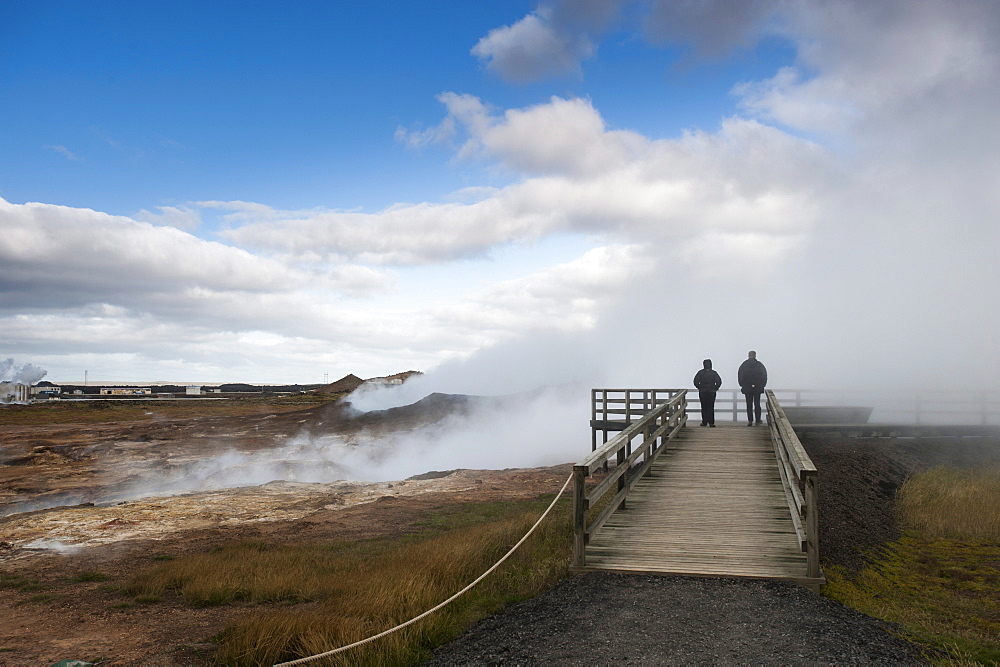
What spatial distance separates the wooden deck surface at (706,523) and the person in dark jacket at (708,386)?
9.69ft

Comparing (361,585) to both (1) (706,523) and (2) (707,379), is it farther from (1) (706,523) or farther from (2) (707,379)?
(2) (707,379)

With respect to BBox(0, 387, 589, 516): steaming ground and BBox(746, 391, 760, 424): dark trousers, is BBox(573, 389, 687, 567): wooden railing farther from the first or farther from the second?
BBox(0, 387, 589, 516): steaming ground

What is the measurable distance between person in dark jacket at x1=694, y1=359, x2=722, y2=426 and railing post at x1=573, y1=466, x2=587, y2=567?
375 inches

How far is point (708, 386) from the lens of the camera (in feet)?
59.4

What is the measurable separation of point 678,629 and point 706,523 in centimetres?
390

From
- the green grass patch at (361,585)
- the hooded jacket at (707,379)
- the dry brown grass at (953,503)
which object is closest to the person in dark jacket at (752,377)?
the hooded jacket at (707,379)

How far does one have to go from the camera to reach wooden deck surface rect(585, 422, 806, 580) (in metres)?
A: 8.82

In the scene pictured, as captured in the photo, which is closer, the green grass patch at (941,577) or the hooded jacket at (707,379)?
the green grass patch at (941,577)

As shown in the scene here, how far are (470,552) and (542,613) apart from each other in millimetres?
2953

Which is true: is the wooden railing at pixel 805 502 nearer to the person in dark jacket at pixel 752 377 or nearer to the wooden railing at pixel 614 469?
the wooden railing at pixel 614 469

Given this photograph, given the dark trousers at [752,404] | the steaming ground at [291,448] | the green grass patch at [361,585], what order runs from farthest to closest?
the steaming ground at [291,448] → the dark trousers at [752,404] → the green grass patch at [361,585]

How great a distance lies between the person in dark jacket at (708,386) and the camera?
58.9ft

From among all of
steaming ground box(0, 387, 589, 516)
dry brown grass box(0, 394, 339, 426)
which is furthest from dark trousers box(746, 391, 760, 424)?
dry brown grass box(0, 394, 339, 426)

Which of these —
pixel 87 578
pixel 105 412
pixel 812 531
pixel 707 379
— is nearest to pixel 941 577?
pixel 812 531
